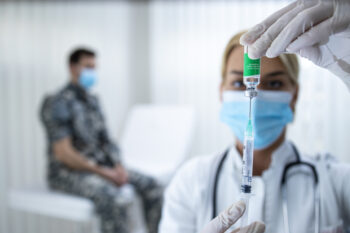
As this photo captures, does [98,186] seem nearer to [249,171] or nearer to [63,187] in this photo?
[63,187]

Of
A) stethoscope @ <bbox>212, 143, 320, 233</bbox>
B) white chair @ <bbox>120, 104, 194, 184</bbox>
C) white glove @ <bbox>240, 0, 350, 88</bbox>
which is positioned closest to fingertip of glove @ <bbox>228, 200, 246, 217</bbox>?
stethoscope @ <bbox>212, 143, 320, 233</bbox>

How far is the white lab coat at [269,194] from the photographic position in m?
0.66

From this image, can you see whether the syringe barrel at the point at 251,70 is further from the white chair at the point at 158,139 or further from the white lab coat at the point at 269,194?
the white chair at the point at 158,139

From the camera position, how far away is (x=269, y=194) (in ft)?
2.28

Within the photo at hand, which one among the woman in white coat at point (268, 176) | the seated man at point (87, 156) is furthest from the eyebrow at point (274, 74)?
the seated man at point (87, 156)

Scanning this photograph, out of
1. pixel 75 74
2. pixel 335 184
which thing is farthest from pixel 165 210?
pixel 75 74

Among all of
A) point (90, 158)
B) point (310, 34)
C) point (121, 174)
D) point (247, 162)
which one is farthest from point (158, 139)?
point (310, 34)

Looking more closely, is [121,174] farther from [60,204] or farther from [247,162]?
[247,162]

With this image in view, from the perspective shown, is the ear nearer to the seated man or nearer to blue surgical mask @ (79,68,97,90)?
the seated man

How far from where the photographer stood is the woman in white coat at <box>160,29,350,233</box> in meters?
0.66

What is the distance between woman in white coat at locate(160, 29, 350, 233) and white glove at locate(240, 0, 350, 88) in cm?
6

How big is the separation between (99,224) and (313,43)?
137 cm

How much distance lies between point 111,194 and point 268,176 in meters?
1.06

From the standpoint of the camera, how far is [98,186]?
1.63 m
